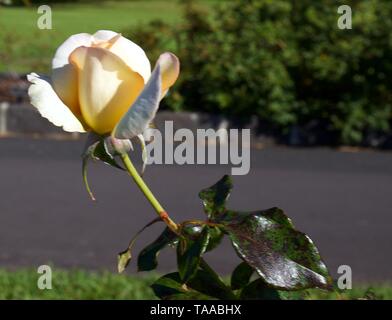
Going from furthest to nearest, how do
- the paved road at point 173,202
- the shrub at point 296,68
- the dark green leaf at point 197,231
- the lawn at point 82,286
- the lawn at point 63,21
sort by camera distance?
the lawn at point 63,21
the shrub at point 296,68
the paved road at point 173,202
the lawn at point 82,286
the dark green leaf at point 197,231

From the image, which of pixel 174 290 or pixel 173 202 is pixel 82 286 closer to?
pixel 173 202

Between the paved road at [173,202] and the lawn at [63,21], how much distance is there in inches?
135

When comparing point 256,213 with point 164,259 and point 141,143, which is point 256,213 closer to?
point 141,143

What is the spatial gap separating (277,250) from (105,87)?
213 millimetres

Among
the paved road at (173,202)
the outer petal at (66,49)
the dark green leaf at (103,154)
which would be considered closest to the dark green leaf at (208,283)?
the dark green leaf at (103,154)

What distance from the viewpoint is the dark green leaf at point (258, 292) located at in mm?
996

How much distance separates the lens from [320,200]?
779cm

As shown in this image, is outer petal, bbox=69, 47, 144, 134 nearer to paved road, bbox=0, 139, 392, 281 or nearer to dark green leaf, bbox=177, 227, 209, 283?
dark green leaf, bbox=177, 227, 209, 283

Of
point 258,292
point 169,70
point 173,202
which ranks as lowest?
point 173,202

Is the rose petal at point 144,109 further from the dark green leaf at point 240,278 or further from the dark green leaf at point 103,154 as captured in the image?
the dark green leaf at point 240,278

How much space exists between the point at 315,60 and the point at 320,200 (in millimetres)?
2790

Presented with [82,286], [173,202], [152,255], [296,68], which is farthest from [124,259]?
[296,68]

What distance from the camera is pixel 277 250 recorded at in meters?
0.93

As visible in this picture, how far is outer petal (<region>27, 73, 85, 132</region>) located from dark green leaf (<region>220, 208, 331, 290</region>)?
172 millimetres
